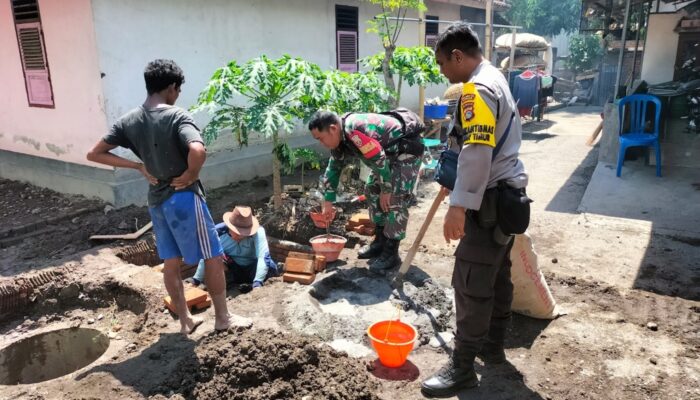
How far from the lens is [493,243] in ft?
8.66

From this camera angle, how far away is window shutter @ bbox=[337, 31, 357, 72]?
962 cm

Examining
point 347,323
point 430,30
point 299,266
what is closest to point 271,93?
point 299,266

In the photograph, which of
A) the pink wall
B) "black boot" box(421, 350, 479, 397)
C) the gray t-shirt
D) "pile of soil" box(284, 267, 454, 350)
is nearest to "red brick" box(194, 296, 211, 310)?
"pile of soil" box(284, 267, 454, 350)

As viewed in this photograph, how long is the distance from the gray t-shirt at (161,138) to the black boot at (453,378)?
6.35ft

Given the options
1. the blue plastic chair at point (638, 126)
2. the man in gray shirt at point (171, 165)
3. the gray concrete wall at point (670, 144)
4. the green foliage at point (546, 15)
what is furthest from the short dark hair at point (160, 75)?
the green foliage at point (546, 15)

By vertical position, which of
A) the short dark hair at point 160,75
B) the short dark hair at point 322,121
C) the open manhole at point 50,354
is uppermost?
the short dark hair at point 160,75

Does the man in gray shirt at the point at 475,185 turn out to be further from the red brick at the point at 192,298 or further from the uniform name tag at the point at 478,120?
the red brick at the point at 192,298

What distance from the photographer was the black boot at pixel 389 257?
450 centimetres

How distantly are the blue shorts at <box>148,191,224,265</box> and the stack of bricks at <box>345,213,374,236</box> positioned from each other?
2551 millimetres

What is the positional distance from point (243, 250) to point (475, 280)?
2626 millimetres

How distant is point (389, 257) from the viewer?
4.55 m

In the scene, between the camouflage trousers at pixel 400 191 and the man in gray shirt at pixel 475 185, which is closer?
the man in gray shirt at pixel 475 185

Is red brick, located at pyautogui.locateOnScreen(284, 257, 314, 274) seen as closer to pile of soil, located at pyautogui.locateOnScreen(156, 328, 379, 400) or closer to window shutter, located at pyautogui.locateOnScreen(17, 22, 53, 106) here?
pile of soil, located at pyautogui.locateOnScreen(156, 328, 379, 400)

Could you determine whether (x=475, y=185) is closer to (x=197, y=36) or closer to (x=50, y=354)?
(x=50, y=354)
